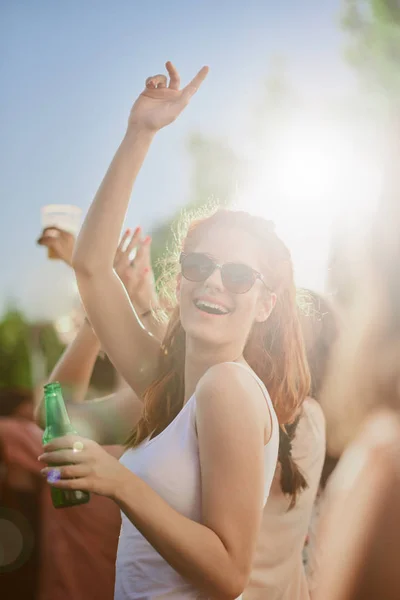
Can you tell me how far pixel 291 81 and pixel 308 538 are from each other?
1.32 metres

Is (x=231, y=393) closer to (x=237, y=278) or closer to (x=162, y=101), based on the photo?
(x=237, y=278)

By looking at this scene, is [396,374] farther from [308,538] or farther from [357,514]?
[308,538]

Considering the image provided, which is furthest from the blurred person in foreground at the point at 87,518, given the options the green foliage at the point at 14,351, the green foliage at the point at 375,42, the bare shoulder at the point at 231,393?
the green foliage at the point at 375,42

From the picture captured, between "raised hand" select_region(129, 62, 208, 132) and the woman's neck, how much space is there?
0.55 metres

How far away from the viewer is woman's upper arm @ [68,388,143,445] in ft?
6.06

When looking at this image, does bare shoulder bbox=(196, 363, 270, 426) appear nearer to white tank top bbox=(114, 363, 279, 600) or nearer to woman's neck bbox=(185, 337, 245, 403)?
white tank top bbox=(114, 363, 279, 600)

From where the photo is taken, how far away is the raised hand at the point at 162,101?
1.58 meters

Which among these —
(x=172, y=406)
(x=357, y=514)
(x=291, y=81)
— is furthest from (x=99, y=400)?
(x=291, y=81)

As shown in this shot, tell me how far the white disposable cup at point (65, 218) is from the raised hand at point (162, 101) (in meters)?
0.52

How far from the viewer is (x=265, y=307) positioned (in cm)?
151

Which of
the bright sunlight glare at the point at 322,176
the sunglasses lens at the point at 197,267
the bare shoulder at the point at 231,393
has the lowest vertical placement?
the bare shoulder at the point at 231,393

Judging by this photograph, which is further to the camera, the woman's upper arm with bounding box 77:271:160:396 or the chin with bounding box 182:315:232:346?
the woman's upper arm with bounding box 77:271:160:396

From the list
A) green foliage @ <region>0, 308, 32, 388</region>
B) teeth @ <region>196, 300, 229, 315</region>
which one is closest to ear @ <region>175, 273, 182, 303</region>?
teeth @ <region>196, 300, 229, 315</region>

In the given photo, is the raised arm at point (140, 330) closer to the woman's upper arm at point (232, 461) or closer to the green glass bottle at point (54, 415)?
the green glass bottle at point (54, 415)
